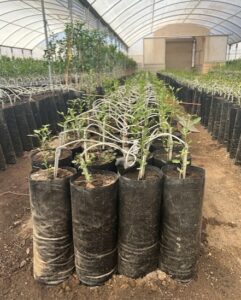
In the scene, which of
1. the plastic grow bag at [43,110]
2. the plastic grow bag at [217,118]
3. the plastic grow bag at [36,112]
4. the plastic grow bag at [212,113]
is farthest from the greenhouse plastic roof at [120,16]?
the plastic grow bag at [217,118]

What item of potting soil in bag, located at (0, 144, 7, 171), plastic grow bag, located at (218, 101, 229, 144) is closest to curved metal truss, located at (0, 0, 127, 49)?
plastic grow bag, located at (218, 101, 229, 144)

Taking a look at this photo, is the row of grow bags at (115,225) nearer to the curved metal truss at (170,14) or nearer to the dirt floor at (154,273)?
the dirt floor at (154,273)

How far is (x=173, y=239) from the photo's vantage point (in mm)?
1865

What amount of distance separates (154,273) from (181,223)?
431mm

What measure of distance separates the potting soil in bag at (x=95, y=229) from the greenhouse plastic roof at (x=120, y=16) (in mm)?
9885

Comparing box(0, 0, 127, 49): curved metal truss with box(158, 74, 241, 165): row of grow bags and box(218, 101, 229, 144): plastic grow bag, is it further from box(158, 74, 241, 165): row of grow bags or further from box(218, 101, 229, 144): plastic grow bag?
box(218, 101, 229, 144): plastic grow bag

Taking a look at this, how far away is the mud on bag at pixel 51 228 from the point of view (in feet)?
5.95

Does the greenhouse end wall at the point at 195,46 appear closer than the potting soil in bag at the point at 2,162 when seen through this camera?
No

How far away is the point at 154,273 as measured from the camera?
6.47 ft

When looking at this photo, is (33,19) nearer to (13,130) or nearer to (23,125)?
(23,125)

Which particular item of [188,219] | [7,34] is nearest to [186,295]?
[188,219]

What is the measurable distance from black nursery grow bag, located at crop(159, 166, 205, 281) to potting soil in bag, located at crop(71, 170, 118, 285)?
33 cm

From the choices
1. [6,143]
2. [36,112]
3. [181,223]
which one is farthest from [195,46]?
[181,223]

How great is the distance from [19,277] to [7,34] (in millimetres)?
20076
